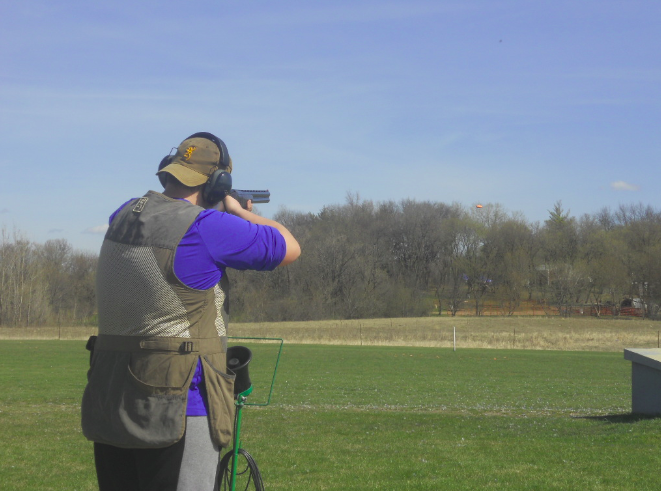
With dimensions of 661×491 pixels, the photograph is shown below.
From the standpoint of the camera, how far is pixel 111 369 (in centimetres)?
280

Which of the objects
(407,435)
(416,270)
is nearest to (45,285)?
(416,270)

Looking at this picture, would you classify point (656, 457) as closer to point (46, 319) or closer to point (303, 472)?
point (303, 472)

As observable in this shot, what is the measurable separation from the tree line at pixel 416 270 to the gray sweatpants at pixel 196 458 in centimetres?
7426

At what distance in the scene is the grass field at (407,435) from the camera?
7.07 metres

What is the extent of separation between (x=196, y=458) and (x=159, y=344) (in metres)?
0.46

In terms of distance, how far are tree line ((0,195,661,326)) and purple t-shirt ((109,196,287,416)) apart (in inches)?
2922

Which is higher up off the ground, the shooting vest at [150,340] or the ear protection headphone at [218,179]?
the ear protection headphone at [218,179]

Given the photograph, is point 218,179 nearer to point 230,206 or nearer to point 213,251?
point 230,206

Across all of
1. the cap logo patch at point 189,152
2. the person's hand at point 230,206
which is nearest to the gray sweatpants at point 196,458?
the person's hand at point 230,206

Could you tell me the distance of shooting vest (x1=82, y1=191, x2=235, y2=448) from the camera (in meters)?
2.72

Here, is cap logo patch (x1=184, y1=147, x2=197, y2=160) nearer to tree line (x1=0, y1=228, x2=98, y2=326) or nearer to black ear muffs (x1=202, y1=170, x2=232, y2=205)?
black ear muffs (x1=202, y1=170, x2=232, y2=205)

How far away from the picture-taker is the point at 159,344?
8.98 feet

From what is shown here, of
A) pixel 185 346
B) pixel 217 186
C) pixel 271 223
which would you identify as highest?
pixel 217 186

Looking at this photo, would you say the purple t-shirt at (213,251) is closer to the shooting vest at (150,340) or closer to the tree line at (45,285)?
the shooting vest at (150,340)
